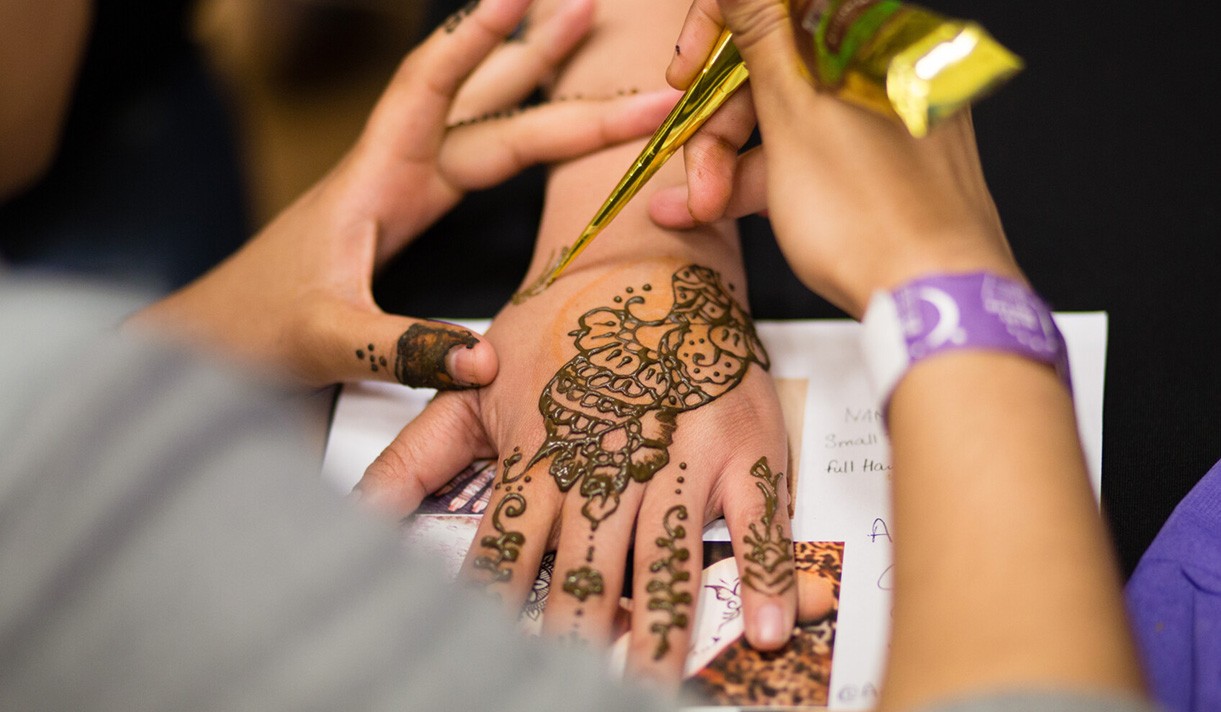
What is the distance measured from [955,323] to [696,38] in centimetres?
28

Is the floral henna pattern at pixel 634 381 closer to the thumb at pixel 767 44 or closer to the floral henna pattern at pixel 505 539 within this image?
the floral henna pattern at pixel 505 539

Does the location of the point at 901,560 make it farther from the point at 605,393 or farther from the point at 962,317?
the point at 605,393

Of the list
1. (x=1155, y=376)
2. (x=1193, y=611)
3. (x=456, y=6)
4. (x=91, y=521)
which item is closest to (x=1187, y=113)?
(x=1155, y=376)

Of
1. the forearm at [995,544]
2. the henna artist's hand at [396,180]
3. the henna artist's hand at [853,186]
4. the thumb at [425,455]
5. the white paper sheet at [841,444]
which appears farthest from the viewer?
the henna artist's hand at [396,180]

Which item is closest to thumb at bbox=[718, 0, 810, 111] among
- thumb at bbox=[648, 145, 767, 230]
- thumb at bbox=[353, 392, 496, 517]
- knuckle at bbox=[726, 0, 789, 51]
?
knuckle at bbox=[726, 0, 789, 51]

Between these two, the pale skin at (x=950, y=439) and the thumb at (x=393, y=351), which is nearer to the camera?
the pale skin at (x=950, y=439)

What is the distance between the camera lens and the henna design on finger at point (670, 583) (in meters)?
0.63

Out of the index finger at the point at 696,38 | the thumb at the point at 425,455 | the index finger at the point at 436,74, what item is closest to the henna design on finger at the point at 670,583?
the thumb at the point at 425,455

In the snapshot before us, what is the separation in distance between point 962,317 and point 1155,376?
0.36 metres

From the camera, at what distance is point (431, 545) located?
2.47ft

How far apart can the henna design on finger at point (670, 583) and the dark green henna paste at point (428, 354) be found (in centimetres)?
21

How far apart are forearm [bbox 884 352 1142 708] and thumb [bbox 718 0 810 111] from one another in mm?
174

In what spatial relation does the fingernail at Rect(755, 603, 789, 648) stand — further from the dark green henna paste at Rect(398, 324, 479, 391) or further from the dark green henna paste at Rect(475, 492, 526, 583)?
the dark green henna paste at Rect(398, 324, 479, 391)

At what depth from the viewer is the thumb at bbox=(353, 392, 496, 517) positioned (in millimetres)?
756
